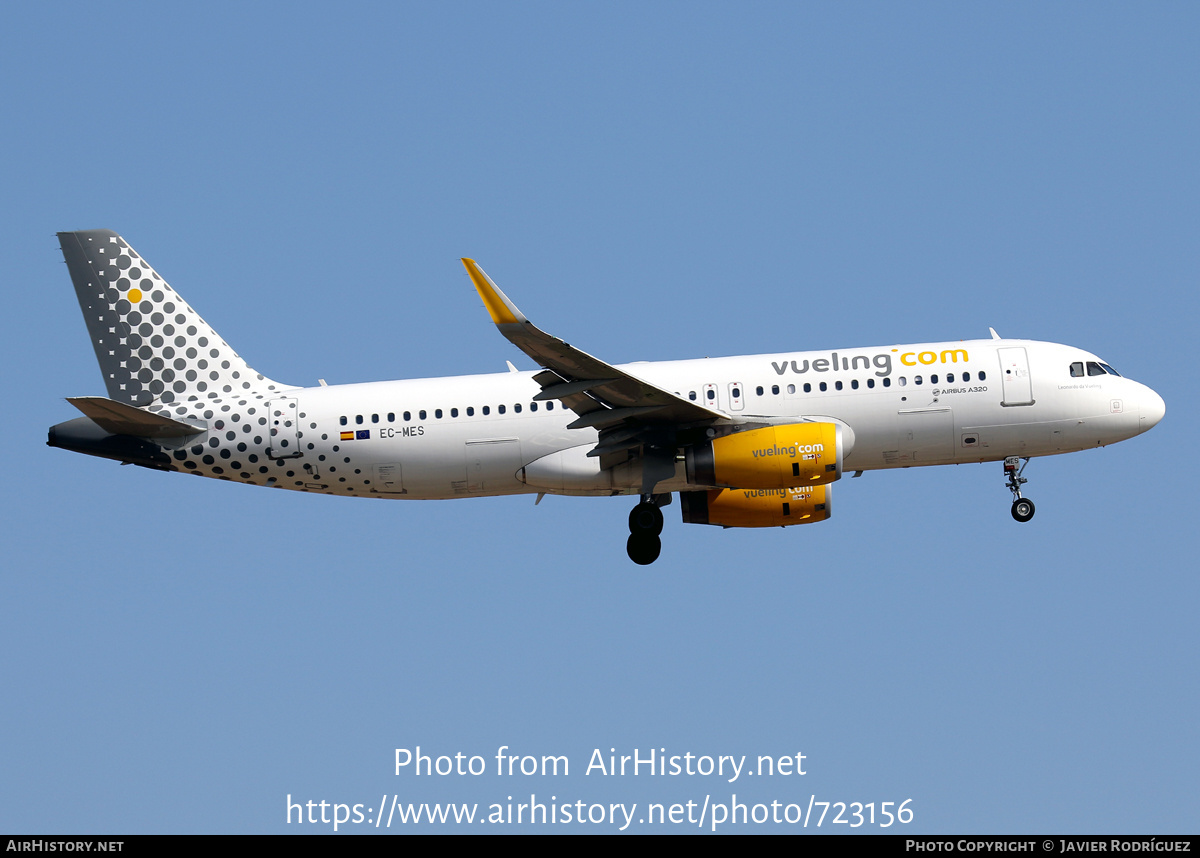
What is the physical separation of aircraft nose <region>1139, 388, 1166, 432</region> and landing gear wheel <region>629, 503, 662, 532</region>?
39.7ft

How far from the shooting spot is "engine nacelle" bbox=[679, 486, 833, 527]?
34.3 meters

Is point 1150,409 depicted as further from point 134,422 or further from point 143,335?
point 143,335

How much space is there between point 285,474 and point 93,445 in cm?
454

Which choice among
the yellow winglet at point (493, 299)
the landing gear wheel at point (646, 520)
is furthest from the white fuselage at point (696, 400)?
the yellow winglet at point (493, 299)

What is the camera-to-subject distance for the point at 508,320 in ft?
95.4

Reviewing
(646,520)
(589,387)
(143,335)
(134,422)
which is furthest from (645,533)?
(143,335)

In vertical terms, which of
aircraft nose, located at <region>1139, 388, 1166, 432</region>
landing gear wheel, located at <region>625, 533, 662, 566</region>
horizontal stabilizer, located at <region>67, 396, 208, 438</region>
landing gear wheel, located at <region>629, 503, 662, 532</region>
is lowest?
landing gear wheel, located at <region>625, 533, 662, 566</region>

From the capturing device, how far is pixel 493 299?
2877cm

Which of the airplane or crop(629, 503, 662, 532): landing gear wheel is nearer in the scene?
the airplane

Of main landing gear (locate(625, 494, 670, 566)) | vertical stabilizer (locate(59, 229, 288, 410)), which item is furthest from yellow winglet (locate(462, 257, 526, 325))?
vertical stabilizer (locate(59, 229, 288, 410))

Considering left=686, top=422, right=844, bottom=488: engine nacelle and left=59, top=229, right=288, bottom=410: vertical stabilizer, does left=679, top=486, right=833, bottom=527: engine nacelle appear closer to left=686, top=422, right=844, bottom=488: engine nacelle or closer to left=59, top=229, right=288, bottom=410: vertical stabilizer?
left=686, top=422, right=844, bottom=488: engine nacelle

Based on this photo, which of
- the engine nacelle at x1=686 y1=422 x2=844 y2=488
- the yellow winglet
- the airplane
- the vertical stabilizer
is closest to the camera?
the yellow winglet

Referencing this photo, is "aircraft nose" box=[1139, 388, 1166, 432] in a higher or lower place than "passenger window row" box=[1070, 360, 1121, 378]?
lower

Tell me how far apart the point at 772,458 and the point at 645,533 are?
3934 mm
